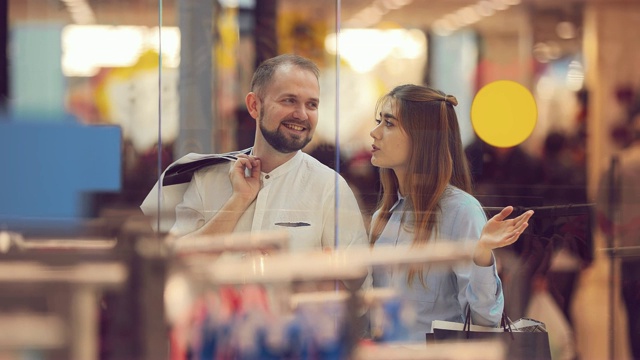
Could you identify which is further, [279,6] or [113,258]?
[113,258]

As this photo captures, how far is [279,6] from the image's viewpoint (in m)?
4.34

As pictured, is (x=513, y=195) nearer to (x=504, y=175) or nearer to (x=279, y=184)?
(x=504, y=175)

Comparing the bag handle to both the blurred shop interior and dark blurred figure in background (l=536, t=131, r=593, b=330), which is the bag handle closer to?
the blurred shop interior

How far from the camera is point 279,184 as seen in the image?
173 inches

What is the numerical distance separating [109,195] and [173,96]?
59cm

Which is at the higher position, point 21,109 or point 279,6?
point 279,6

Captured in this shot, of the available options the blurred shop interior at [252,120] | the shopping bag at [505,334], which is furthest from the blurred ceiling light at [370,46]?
the shopping bag at [505,334]

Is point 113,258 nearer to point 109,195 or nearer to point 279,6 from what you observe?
point 109,195

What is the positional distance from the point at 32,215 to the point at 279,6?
1.60 metres

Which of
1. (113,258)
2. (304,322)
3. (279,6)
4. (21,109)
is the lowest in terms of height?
(304,322)

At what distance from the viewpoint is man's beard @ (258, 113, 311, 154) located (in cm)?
435

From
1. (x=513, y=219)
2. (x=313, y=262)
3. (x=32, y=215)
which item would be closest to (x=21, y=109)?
(x=32, y=215)

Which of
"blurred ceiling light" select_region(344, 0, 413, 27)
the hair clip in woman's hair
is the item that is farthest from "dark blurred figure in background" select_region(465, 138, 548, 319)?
"blurred ceiling light" select_region(344, 0, 413, 27)

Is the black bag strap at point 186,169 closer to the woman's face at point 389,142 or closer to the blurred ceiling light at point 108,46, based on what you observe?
the blurred ceiling light at point 108,46
